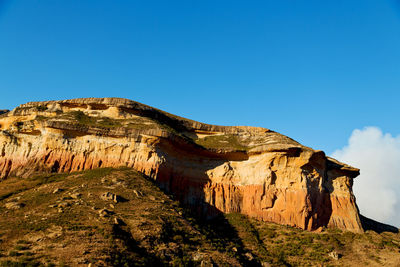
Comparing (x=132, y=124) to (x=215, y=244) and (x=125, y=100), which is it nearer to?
(x=125, y=100)

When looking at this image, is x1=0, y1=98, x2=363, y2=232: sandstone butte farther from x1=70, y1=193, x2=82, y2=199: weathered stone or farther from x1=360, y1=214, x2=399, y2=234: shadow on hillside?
x1=70, y1=193, x2=82, y2=199: weathered stone

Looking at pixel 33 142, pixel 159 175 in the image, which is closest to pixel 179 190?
pixel 159 175

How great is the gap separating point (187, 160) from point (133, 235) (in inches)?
866

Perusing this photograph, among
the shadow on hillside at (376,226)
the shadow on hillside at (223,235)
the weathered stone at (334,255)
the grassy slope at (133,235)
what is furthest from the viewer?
the shadow on hillside at (376,226)

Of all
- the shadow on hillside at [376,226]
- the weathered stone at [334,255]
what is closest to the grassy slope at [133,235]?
the weathered stone at [334,255]

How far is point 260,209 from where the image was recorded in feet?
146

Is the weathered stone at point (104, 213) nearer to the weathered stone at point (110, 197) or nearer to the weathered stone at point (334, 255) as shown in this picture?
the weathered stone at point (110, 197)

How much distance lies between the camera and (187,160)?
4716 cm

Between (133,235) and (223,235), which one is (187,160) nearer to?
(223,235)

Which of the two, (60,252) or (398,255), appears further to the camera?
(398,255)

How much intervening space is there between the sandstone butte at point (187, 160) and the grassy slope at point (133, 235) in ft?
8.76

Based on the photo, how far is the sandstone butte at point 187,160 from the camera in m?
42.3

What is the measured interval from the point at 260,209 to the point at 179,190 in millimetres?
10955

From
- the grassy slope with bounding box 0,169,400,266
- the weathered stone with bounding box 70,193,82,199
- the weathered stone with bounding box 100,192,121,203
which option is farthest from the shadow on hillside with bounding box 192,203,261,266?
the weathered stone with bounding box 70,193,82,199
